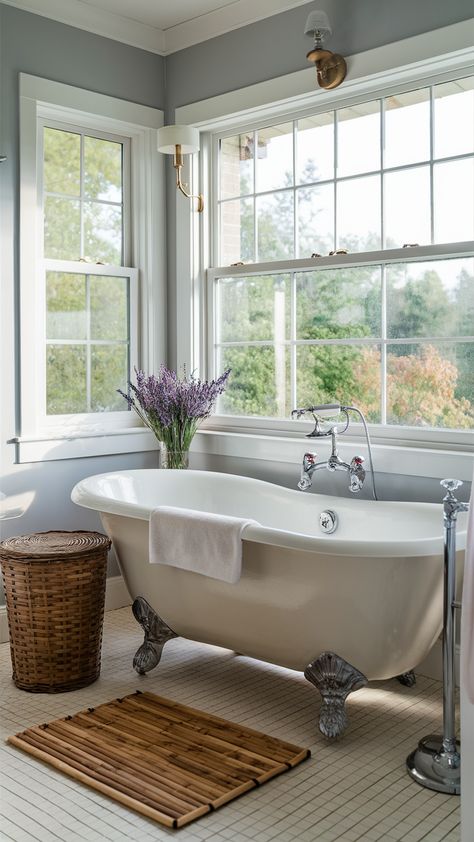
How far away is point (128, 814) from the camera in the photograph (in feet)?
7.31

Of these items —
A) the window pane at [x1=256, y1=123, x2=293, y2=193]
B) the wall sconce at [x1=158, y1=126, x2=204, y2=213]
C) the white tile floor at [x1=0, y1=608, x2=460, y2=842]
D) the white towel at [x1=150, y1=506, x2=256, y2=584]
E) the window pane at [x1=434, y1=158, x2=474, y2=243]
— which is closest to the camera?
the white tile floor at [x1=0, y1=608, x2=460, y2=842]

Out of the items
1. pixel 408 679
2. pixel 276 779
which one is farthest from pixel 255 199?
pixel 276 779

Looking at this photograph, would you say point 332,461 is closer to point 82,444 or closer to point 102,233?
point 82,444

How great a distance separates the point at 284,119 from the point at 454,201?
3.46ft

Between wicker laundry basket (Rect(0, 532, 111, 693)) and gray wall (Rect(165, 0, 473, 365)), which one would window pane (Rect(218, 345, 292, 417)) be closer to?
gray wall (Rect(165, 0, 473, 365))

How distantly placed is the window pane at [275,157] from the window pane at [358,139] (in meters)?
0.31

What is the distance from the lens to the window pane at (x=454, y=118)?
10.4ft

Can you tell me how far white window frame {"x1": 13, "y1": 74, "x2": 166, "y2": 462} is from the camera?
12.1 ft

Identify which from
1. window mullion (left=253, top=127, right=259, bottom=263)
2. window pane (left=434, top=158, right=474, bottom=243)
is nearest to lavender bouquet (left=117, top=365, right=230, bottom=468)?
window mullion (left=253, top=127, right=259, bottom=263)

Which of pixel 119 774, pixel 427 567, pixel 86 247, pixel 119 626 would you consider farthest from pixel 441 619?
pixel 86 247

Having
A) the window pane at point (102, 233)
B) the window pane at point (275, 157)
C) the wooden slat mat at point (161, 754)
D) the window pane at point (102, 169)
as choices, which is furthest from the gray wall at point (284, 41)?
the wooden slat mat at point (161, 754)

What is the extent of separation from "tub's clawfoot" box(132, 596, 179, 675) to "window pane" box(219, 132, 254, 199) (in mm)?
2108

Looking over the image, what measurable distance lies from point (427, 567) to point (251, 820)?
0.88 metres

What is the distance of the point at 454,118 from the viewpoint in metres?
3.22
